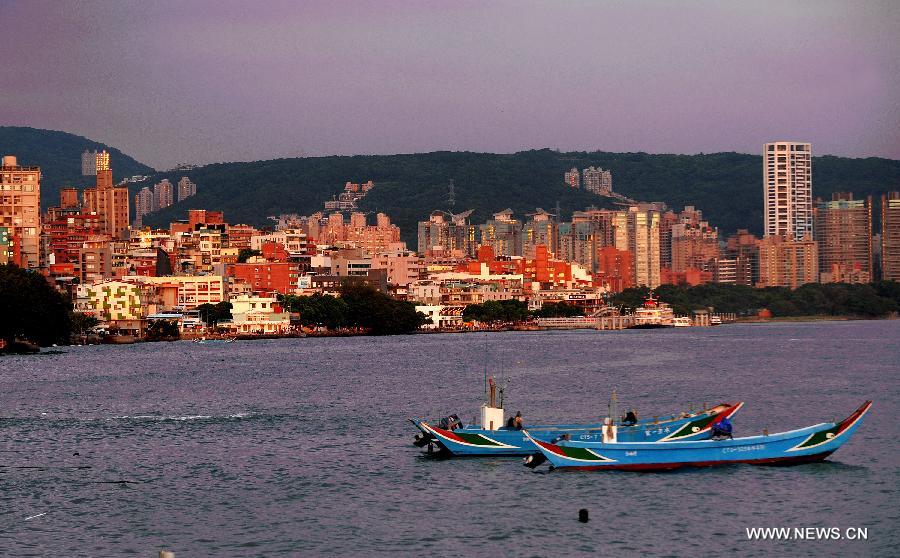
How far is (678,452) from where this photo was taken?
31.5 meters

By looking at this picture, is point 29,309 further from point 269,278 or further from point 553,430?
point 269,278

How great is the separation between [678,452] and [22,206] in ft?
556

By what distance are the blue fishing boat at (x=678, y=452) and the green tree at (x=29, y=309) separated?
70.9 m

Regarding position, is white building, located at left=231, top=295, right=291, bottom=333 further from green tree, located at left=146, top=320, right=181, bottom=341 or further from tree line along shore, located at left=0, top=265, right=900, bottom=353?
green tree, located at left=146, top=320, right=181, bottom=341

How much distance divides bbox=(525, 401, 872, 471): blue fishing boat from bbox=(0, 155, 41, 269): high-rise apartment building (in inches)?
6352

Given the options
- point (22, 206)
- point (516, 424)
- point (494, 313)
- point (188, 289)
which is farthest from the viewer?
point (494, 313)

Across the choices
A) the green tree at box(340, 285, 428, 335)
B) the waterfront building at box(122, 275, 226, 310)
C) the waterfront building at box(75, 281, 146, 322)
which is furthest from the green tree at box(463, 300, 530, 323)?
the waterfront building at box(75, 281, 146, 322)

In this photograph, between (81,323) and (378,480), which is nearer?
(378,480)

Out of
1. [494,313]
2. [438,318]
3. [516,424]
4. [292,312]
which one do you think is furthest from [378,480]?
[494,313]

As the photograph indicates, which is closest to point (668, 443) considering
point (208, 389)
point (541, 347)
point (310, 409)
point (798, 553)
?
point (798, 553)

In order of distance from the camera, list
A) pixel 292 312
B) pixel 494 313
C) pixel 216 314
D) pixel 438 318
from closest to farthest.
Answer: pixel 292 312
pixel 216 314
pixel 438 318
pixel 494 313

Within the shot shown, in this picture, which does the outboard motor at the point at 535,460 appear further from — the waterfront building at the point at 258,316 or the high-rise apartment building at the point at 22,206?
the high-rise apartment building at the point at 22,206

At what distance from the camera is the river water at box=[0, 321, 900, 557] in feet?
83.1

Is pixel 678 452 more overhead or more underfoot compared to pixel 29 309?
more underfoot
